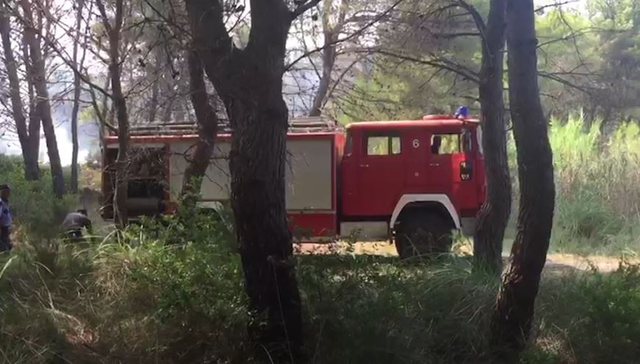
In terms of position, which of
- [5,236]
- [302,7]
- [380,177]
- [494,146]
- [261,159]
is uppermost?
[302,7]

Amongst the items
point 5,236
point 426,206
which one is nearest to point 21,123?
point 5,236

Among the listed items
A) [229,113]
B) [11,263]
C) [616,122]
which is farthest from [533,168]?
[616,122]

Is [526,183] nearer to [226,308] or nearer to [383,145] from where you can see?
[226,308]

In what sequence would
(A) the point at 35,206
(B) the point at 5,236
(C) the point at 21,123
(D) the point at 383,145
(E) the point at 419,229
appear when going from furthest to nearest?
(C) the point at 21,123 → (A) the point at 35,206 → (D) the point at 383,145 → (E) the point at 419,229 → (B) the point at 5,236

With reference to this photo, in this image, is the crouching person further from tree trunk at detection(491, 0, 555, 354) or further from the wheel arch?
the wheel arch

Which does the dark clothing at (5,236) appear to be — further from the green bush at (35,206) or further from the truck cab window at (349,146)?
the truck cab window at (349,146)

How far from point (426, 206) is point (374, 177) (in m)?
1.02

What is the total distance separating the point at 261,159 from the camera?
5.82 meters

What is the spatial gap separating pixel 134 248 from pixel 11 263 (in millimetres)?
A: 1065

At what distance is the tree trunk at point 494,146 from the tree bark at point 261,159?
3.22 metres

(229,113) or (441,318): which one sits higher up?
(229,113)

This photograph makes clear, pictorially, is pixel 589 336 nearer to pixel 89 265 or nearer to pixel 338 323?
pixel 338 323

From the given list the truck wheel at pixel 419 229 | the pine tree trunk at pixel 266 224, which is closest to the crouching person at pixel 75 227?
the pine tree trunk at pixel 266 224

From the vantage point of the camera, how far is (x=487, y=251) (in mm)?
8484
